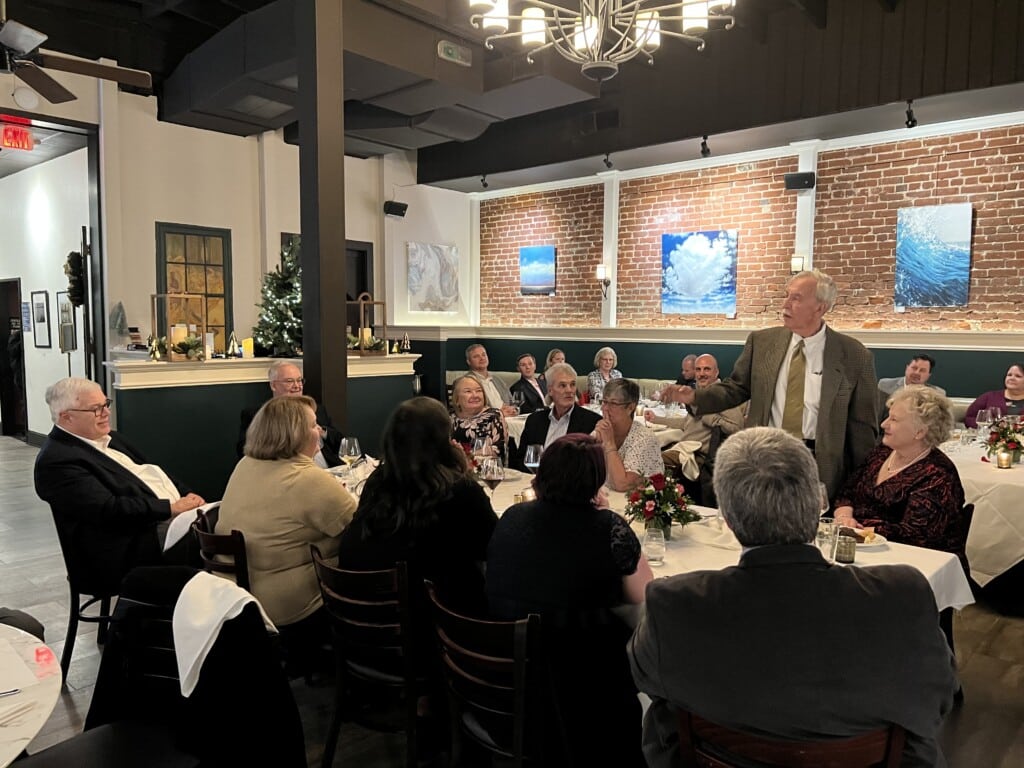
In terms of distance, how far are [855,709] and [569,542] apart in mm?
804

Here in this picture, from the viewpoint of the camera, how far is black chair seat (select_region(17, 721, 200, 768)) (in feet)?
5.94

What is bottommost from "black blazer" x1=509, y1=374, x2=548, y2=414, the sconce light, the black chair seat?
the black chair seat

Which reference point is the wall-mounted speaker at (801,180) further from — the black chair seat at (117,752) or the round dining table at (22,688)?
the round dining table at (22,688)

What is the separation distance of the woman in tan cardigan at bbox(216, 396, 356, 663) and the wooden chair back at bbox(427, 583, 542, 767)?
74 centimetres

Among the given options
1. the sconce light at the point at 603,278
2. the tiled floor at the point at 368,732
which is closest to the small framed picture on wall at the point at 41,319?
the tiled floor at the point at 368,732

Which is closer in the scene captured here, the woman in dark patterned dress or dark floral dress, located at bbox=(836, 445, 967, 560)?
→ dark floral dress, located at bbox=(836, 445, 967, 560)

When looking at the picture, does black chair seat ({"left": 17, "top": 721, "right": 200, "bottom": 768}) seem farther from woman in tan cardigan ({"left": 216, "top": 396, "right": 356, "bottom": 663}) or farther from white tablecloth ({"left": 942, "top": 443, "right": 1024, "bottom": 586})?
white tablecloth ({"left": 942, "top": 443, "right": 1024, "bottom": 586})

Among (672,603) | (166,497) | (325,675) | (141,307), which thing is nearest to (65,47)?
(141,307)

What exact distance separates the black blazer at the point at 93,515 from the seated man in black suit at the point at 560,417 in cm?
192

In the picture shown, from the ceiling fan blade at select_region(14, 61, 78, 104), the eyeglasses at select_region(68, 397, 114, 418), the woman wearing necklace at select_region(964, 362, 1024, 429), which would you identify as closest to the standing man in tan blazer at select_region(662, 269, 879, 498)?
the eyeglasses at select_region(68, 397, 114, 418)

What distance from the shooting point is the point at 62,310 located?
28.9ft

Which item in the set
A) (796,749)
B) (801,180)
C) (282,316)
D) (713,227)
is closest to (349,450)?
(796,749)

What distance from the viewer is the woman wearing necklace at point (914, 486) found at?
2775 millimetres

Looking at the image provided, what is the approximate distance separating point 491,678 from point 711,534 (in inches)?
42.7
